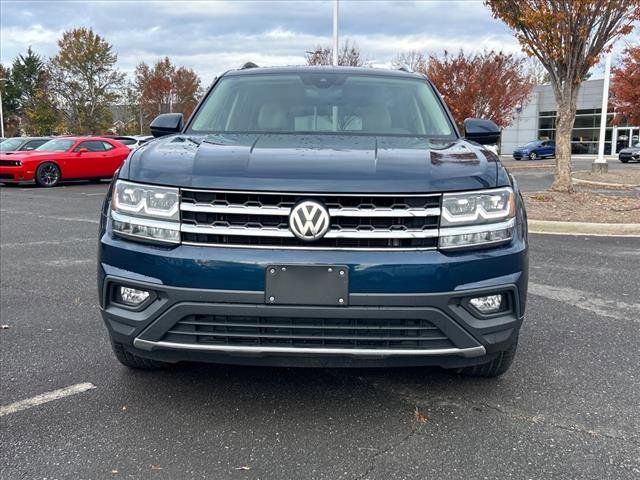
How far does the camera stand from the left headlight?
274 centimetres

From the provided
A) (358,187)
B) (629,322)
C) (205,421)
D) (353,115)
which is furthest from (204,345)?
(629,322)

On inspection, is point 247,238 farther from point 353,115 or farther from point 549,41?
point 549,41

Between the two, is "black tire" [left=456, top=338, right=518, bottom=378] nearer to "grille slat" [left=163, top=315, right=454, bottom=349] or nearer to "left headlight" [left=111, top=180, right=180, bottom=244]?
"grille slat" [left=163, top=315, right=454, bottom=349]

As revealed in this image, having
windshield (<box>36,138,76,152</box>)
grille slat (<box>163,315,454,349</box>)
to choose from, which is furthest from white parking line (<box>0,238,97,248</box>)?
windshield (<box>36,138,76,152</box>)

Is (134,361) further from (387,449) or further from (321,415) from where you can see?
(387,449)

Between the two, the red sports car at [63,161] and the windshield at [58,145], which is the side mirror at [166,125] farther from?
the windshield at [58,145]

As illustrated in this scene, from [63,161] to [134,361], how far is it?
16691 mm

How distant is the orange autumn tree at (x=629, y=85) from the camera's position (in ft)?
103

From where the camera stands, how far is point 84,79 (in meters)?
42.6

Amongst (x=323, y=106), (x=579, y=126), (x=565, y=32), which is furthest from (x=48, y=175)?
(x=579, y=126)

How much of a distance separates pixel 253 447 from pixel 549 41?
34.2 feet

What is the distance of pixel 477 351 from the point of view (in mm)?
2742

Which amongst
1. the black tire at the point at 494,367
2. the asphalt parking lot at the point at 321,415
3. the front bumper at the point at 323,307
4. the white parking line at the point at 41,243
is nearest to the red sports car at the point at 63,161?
the white parking line at the point at 41,243

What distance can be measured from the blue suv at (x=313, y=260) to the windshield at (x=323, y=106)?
1098 millimetres
